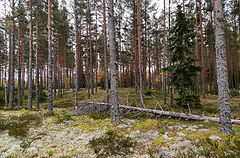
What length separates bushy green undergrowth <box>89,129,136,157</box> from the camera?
360 centimetres

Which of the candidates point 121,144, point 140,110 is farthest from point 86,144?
point 140,110

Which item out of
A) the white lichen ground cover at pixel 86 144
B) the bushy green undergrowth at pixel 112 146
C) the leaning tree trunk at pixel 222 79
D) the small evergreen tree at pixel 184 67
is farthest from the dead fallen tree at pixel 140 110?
the bushy green undergrowth at pixel 112 146

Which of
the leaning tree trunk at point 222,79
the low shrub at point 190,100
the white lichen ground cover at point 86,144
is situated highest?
the leaning tree trunk at point 222,79

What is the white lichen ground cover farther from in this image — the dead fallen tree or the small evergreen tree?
the small evergreen tree

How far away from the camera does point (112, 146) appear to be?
12.9 feet

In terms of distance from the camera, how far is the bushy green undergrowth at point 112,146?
360cm

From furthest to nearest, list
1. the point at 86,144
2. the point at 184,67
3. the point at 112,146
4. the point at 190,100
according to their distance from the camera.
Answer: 1. the point at 190,100
2. the point at 184,67
3. the point at 86,144
4. the point at 112,146

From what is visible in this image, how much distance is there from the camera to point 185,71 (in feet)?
30.0

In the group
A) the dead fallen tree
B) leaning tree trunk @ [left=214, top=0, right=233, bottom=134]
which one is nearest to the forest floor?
leaning tree trunk @ [left=214, top=0, right=233, bottom=134]

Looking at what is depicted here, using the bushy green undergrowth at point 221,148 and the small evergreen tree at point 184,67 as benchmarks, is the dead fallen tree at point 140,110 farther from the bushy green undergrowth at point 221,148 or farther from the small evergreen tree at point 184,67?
the bushy green undergrowth at point 221,148

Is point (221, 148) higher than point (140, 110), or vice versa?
point (221, 148)

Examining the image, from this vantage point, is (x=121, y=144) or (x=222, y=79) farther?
(x=222, y=79)

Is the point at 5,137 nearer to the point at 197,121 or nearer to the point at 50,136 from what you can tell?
the point at 50,136

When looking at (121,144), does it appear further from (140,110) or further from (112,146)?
(140,110)
